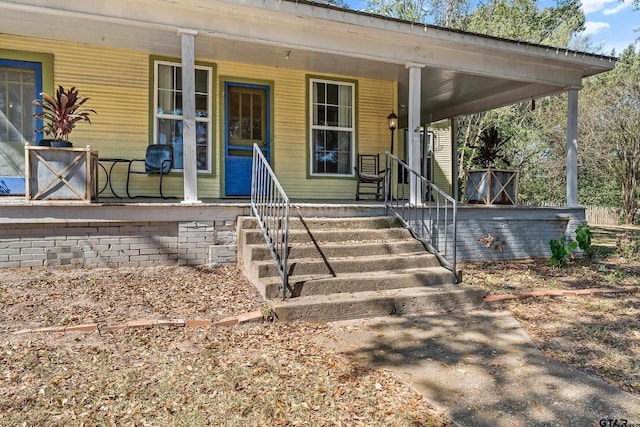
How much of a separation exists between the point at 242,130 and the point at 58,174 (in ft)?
11.1

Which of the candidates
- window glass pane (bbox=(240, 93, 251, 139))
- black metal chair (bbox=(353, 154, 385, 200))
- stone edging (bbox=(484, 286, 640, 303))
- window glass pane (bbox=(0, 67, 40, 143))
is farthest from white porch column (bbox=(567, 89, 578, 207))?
window glass pane (bbox=(0, 67, 40, 143))

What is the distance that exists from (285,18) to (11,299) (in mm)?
4408

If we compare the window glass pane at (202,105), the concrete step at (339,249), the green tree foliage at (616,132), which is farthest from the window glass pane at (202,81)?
the green tree foliage at (616,132)

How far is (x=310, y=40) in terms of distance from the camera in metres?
6.02

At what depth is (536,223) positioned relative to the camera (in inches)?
293

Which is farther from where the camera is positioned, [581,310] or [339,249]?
[339,249]

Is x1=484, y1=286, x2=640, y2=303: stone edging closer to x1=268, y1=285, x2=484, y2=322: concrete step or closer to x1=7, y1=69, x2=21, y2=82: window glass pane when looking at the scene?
x1=268, y1=285, x2=484, y2=322: concrete step

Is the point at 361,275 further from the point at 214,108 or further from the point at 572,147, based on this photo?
the point at 572,147

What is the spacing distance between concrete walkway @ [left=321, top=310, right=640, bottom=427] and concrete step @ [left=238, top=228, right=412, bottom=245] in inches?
51.6

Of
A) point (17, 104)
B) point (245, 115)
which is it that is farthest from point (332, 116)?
point (17, 104)

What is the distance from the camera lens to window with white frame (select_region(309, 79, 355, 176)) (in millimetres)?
8078

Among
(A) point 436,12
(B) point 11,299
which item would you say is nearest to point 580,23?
(A) point 436,12

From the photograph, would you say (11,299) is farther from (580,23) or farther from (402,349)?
(580,23)

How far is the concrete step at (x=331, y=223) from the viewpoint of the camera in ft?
17.2
